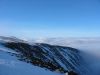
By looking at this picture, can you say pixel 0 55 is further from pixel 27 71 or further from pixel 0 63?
pixel 27 71

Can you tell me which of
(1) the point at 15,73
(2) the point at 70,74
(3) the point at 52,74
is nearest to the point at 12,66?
(1) the point at 15,73

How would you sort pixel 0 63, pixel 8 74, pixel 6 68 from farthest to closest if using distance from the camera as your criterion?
1. pixel 0 63
2. pixel 6 68
3. pixel 8 74

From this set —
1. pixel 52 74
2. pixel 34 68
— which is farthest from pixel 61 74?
pixel 34 68

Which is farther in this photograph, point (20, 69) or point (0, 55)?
point (0, 55)

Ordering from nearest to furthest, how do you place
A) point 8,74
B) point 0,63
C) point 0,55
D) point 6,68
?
point 8,74 < point 6,68 < point 0,63 < point 0,55

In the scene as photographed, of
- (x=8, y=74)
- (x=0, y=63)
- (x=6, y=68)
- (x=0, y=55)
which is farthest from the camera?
(x=0, y=55)

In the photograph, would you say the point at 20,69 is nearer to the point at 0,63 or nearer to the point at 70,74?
the point at 0,63

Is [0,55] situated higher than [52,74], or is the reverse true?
[0,55]

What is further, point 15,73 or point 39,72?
point 39,72
